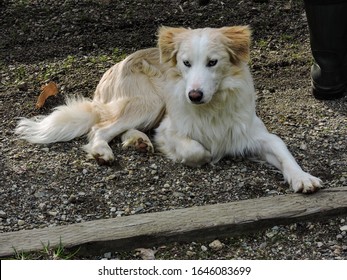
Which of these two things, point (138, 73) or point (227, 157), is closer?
point (227, 157)

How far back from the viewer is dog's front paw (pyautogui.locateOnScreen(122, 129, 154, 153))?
15.2ft

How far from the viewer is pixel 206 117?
4.56 meters

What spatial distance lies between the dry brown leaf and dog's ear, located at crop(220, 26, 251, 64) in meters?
1.60

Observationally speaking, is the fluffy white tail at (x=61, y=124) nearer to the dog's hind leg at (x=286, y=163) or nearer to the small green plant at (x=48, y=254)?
the dog's hind leg at (x=286, y=163)

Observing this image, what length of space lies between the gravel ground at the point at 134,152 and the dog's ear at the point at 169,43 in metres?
0.65

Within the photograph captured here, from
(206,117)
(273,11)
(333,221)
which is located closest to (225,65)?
(206,117)

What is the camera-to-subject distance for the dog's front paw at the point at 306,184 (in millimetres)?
3867

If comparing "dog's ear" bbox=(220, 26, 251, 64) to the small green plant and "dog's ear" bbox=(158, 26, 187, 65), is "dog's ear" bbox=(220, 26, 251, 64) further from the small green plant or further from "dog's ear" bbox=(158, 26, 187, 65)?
the small green plant

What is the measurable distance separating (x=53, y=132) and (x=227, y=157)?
47.5 inches

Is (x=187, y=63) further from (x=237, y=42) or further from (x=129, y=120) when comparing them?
(x=129, y=120)

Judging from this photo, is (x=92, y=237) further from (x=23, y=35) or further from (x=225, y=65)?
(x=23, y=35)

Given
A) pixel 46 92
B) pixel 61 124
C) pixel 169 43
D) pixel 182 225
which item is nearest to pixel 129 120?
pixel 61 124

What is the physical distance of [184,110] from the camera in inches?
181

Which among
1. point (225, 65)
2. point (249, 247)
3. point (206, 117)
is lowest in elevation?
point (249, 247)
